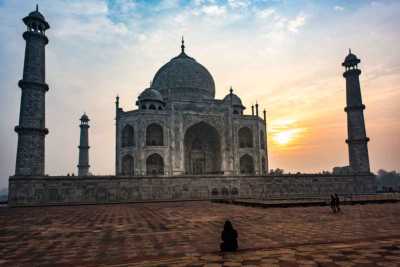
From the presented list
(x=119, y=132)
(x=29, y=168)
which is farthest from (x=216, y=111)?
(x=29, y=168)

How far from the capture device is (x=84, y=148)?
40781 millimetres

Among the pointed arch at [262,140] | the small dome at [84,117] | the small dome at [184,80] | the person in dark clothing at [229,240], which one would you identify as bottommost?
the person in dark clothing at [229,240]

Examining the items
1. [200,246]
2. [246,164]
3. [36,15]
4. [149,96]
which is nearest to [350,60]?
[246,164]

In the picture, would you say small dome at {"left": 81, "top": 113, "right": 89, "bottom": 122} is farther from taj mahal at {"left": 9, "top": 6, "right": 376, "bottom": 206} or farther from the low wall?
the low wall

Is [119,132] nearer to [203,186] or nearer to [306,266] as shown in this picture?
[203,186]

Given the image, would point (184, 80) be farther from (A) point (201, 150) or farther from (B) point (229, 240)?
(B) point (229, 240)

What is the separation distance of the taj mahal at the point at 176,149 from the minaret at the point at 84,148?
0.44 feet

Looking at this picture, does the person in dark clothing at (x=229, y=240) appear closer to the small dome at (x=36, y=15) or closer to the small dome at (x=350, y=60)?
the small dome at (x=36, y=15)

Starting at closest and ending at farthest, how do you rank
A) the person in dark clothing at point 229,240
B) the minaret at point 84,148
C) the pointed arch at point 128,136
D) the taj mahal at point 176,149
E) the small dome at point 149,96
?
the person in dark clothing at point 229,240 → the taj mahal at point 176,149 → the pointed arch at point 128,136 → the small dome at point 149,96 → the minaret at point 84,148

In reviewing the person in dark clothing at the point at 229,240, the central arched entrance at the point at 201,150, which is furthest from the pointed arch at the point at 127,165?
the person in dark clothing at the point at 229,240

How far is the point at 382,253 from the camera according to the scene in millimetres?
4602

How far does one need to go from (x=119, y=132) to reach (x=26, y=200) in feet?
39.0

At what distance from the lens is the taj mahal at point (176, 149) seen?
22078mm

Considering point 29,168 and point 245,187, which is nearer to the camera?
point 29,168
